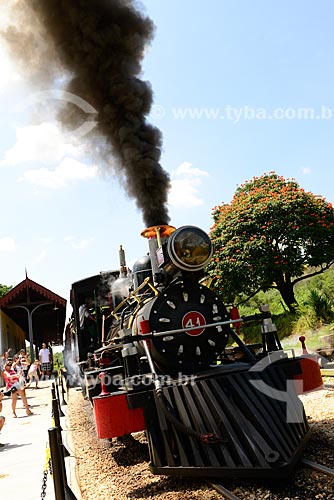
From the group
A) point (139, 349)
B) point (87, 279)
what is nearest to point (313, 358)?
point (139, 349)

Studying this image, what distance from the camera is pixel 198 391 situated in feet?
11.6

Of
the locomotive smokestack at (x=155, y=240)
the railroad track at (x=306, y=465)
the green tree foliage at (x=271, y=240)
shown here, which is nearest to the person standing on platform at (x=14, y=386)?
the locomotive smokestack at (x=155, y=240)

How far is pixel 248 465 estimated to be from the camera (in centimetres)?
315

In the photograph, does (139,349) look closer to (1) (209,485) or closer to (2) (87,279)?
(1) (209,485)

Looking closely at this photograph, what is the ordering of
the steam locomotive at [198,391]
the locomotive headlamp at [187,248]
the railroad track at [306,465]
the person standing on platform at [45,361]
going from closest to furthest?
the railroad track at [306,465], the steam locomotive at [198,391], the locomotive headlamp at [187,248], the person standing on platform at [45,361]

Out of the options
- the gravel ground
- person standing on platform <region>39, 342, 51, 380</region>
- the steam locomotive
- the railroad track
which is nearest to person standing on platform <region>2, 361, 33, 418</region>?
the gravel ground

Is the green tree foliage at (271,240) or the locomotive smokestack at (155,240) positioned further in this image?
the green tree foliage at (271,240)

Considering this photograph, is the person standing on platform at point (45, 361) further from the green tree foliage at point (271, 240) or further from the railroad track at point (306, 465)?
the railroad track at point (306, 465)

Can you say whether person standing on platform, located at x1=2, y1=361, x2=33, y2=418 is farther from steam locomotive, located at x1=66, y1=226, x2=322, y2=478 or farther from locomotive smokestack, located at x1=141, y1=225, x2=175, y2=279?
locomotive smokestack, located at x1=141, y1=225, x2=175, y2=279

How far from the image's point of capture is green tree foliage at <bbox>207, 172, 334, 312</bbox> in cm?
1262

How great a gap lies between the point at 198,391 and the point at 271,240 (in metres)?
9.92

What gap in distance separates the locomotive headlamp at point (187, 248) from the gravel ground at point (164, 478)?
73.8 inches

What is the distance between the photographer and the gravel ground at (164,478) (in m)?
3.08

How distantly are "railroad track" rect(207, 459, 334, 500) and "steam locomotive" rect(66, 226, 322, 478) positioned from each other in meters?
0.11
